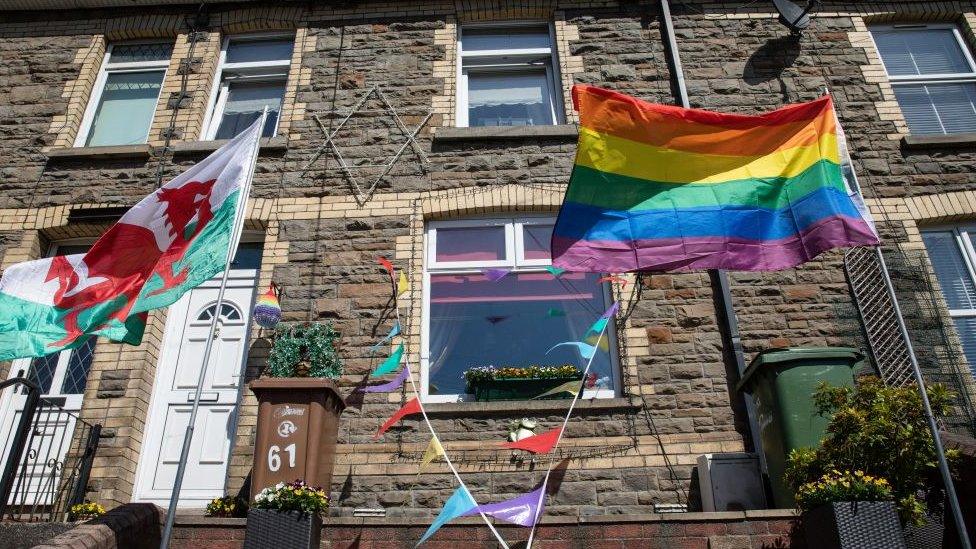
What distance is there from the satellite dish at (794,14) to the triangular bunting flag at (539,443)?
5990 mm

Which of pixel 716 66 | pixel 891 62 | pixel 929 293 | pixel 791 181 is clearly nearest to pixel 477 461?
pixel 791 181

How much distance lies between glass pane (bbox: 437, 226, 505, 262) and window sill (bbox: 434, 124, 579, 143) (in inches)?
44.2

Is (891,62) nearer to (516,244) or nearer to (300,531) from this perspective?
(516,244)

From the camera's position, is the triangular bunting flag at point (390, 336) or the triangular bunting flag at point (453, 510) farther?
the triangular bunting flag at point (390, 336)

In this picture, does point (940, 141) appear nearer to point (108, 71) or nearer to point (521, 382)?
point (521, 382)

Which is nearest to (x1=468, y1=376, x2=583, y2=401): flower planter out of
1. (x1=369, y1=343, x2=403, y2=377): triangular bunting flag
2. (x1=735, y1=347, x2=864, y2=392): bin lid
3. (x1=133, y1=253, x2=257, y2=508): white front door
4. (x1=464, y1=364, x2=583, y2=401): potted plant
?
(x1=464, y1=364, x2=583, y2=401): potted plant

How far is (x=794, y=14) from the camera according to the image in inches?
352

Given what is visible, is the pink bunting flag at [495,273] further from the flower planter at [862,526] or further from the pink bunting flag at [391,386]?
the flower planter at [862,526]

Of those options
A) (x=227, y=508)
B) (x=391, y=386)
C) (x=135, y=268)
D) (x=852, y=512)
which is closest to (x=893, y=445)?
(x=852, y=512)

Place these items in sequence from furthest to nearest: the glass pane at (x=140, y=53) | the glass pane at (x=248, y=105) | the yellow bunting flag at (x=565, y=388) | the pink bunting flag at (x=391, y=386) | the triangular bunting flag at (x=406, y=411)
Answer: the glass pane at (x=140, y=53), the glass pane at (x=248, y=105), the yellow bunting flag at (x=565, y=388), the pink bunting flag at (x=391, y=386), the triangular bunting flag at (x=406, y=411)

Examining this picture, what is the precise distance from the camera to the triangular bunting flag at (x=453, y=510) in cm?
498

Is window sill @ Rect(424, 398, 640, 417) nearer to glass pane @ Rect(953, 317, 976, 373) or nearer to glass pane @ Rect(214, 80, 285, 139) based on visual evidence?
glass pane @ Rect(953, 317, 976, 373)

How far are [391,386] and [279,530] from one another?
1923 millimetres

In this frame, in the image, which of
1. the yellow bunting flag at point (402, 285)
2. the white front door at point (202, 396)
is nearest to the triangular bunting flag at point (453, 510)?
the yellow bunting flag at point (402, 285)
